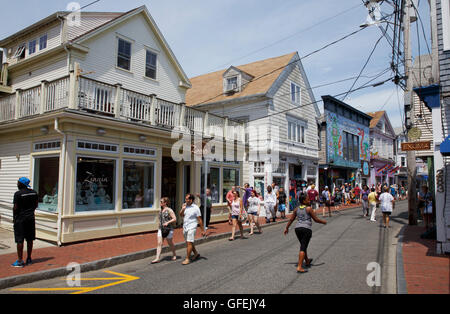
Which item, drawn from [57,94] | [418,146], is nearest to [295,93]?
[418,146]

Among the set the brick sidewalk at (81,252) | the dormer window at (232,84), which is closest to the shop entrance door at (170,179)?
the brick sidewalk at (81,252)

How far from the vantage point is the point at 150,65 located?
55.4ft

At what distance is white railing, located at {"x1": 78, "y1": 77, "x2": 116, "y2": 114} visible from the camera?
10.7 m

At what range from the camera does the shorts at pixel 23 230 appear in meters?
7.45

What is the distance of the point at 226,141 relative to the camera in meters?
16.9

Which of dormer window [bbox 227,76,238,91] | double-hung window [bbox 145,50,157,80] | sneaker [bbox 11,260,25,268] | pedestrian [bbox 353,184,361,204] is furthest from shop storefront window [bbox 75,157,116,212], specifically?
pedestrian [bbox 353,184,361,204]

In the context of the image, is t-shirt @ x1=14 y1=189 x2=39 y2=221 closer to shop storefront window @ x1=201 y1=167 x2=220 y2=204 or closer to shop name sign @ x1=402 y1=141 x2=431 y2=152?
shop storefront window @ x1=201 y1=167 x2=220 y2=204

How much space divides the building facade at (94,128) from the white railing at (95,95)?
0.04 meters

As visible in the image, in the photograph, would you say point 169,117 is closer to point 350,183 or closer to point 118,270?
point 118,270

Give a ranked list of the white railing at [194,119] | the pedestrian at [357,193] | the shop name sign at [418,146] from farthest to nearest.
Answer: the pedestrian at [357,193] → the white railing at [194,119] → the shop name sign at [418,146]

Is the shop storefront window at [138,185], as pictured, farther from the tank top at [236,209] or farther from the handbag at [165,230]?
the handbag at [165,230]

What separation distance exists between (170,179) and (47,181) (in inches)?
225

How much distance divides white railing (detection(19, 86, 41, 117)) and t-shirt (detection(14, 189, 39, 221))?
4.96 m
